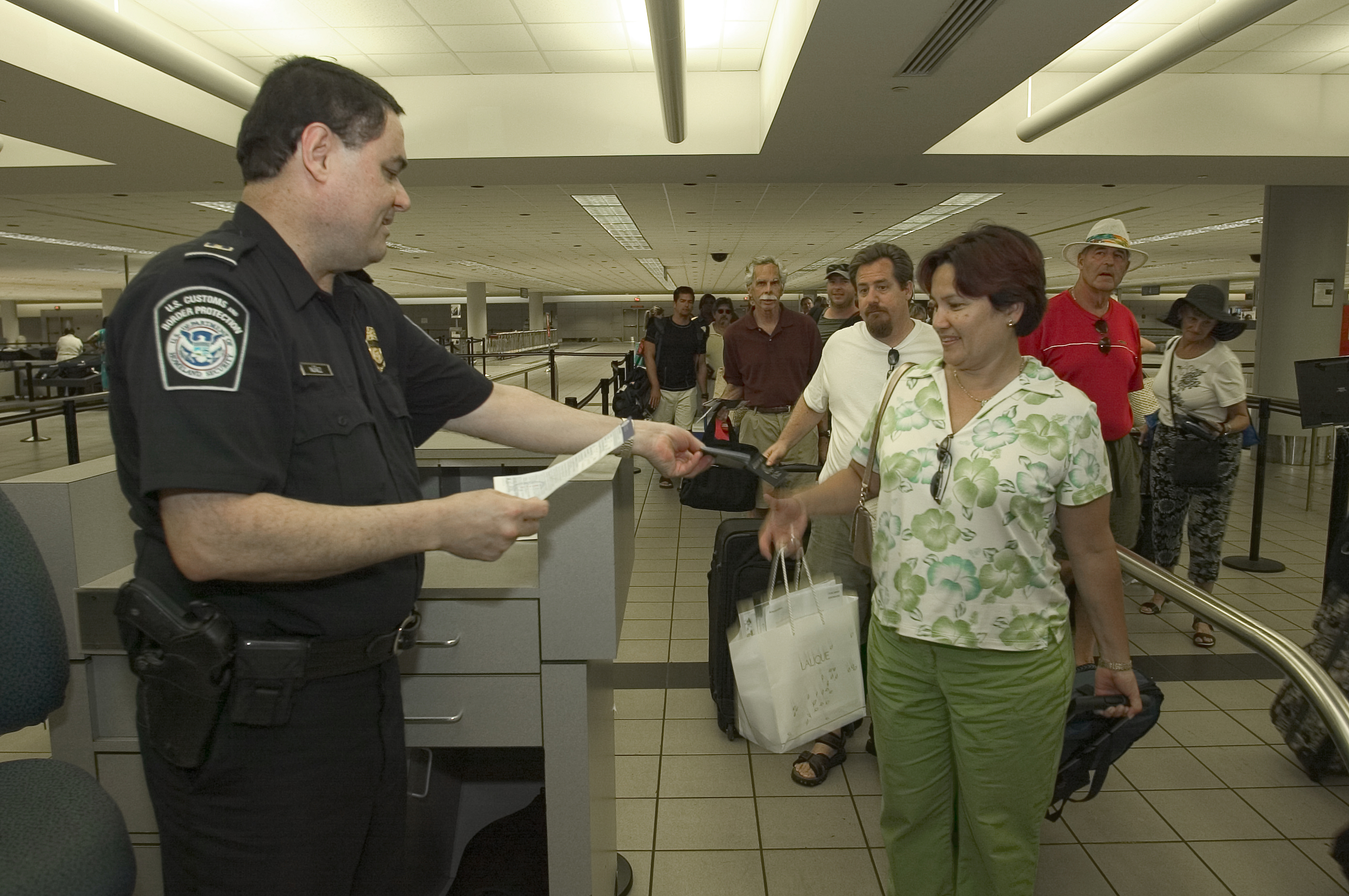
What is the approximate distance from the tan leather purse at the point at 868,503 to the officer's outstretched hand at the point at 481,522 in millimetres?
922

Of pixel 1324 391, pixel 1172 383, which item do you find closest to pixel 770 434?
pixel 1172 383

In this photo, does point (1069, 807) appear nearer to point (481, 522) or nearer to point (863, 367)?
point (863, 367)

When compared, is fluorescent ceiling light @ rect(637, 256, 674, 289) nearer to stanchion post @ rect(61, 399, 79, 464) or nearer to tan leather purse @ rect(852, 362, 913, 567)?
stanchion post @ rect(61, 399, 79, 464)

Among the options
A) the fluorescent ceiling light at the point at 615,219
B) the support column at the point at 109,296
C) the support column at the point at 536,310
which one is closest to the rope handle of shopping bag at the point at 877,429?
the fluorescent ceiling light at the point at 615,219

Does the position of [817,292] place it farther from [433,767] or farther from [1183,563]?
[433,767]

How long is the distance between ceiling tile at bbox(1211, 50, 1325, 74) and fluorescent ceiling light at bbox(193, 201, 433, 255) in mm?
6501

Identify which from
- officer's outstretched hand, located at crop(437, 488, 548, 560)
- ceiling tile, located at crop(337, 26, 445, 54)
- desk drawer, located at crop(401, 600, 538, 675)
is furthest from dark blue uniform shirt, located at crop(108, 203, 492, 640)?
ceiling tile, located at crop(337, 26, 445, 54)

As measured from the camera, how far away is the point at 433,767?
2.08m

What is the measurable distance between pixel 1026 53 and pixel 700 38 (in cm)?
235

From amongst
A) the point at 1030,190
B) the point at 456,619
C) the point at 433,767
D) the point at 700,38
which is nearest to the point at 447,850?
the point at 433,767

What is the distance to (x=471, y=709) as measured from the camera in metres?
1.68

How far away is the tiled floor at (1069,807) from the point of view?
226 centimetres

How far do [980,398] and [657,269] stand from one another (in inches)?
897

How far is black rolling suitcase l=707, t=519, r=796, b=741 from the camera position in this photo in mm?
2977
